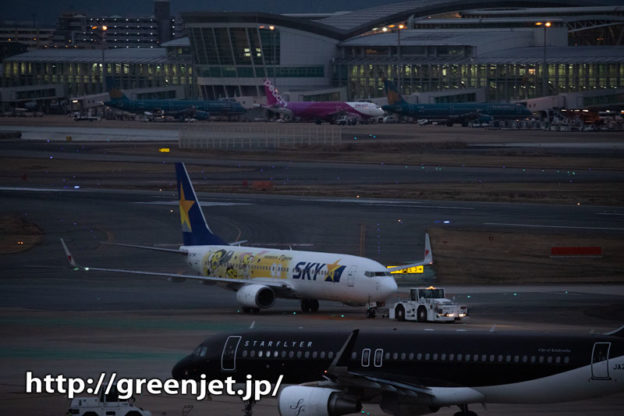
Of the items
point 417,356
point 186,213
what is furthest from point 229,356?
point 186,213

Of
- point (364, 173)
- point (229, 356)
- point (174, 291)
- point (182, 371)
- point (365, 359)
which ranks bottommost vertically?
point (174, 291)

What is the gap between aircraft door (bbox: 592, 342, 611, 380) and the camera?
30531 millimetres

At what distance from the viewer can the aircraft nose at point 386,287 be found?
52.9 meters

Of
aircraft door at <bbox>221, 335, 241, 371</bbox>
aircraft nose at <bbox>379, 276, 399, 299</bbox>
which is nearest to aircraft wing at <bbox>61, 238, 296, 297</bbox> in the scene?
aircraft nose at <bbox>379, 276, 399, 299</bbox>

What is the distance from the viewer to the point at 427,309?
5378 cm

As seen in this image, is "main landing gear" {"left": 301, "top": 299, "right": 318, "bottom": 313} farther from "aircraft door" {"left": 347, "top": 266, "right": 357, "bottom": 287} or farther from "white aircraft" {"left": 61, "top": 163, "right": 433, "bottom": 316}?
"aircraft door" {"left": 347, "top": 266, "right": 357, "bottom": 287}

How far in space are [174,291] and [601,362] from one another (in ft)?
130

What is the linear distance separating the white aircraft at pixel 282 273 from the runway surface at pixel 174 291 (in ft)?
3.84

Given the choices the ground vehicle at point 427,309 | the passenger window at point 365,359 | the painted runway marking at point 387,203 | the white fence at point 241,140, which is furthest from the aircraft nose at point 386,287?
the white fence at point 241,140

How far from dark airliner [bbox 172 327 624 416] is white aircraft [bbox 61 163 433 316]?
62.1 ft

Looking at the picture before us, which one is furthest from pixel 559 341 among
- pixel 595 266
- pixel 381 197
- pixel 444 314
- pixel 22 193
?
pixel 22 193

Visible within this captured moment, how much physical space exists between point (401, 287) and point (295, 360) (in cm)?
3368

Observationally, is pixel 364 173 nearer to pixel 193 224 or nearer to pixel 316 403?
pixel 193 224

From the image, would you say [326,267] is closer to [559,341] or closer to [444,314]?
[444,314]
